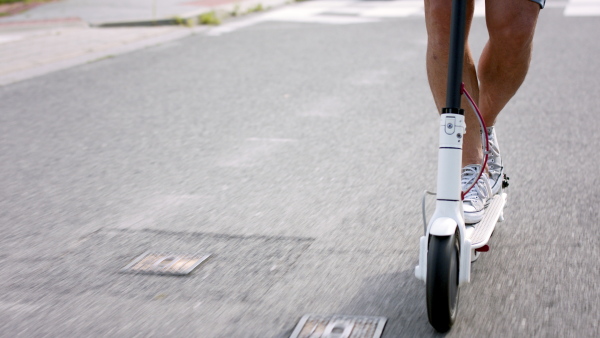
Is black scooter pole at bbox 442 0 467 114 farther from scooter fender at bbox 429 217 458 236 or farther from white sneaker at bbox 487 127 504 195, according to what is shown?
white sneaker at bbox 487 127 504 195

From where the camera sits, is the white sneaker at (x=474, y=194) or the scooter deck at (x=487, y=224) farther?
the white sneaker at (x=474, y=194)

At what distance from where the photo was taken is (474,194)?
2998 millimetres

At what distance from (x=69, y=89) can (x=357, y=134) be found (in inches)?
116

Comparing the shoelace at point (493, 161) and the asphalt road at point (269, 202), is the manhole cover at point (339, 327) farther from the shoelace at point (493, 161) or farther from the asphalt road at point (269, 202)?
the shoelace at point (493, 161)

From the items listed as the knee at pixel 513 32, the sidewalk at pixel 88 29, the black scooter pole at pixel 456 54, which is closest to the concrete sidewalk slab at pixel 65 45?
the sidewalk at pixel 88 29

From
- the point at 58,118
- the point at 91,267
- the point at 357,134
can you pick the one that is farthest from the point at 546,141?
the point at 58,118

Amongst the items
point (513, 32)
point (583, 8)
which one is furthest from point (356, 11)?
point (513, 32)

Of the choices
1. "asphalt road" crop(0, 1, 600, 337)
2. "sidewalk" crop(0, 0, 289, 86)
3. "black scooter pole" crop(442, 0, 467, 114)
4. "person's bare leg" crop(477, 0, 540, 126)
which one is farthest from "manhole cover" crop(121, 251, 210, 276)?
"sidewalk" crop(0, 0, 289, 86)

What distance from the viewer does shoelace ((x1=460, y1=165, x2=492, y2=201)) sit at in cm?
300

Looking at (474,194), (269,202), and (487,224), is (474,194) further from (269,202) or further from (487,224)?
(269,202)

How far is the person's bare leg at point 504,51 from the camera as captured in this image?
2.81m

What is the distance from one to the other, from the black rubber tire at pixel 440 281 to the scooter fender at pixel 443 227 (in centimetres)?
1

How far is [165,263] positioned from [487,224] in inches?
45.5

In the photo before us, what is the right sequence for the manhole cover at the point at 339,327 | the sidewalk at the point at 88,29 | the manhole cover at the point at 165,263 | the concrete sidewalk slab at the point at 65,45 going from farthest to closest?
the sidewalk at the point at 88,29, the concrete sidewalk slab at the point at 65,45, the manhole cover at the point at 165,263, the manhole cover at the point at 339,327
